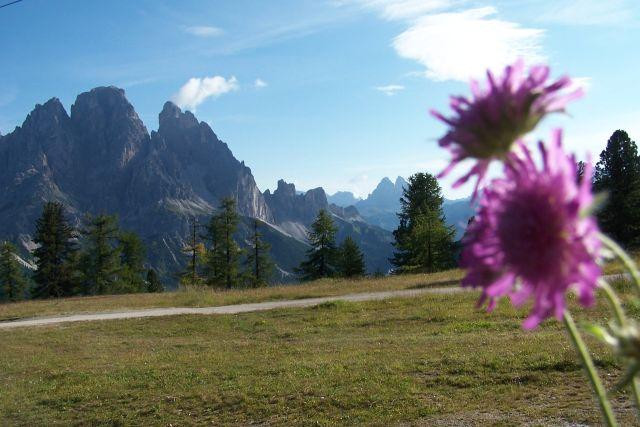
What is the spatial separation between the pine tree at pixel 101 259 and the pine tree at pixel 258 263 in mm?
11388

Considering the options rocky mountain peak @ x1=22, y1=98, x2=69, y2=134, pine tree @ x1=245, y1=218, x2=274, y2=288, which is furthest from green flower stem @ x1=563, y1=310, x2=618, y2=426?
rocky mountain peak @ x1=22, y1=98, x2=69, y2=134

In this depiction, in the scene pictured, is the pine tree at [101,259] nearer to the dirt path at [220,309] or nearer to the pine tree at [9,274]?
the pine tree at [9,274]

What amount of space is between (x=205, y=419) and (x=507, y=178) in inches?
341

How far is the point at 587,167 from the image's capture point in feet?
2.49

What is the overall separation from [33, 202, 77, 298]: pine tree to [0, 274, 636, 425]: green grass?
109 feet

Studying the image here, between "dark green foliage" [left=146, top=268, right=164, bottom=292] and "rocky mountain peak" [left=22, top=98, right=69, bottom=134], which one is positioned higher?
"rocky mountain peak" [left=22, top=98, right=69, bottom=134]

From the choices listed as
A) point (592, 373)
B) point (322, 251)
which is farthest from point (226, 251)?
point (592, 373)

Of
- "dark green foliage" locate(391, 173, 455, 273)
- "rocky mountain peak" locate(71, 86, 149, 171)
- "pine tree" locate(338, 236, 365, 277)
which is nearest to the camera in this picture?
"dark green foliage" locate(391, 173, 455, 273)

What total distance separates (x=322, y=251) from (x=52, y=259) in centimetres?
2361

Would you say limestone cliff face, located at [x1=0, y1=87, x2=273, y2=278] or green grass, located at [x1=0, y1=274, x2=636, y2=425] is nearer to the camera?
green grass, located at [x1=0, y1=274, x2=636, y2=425]

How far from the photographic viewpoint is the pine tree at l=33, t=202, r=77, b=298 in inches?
1853

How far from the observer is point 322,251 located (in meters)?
49.6

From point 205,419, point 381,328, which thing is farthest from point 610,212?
point 205,419

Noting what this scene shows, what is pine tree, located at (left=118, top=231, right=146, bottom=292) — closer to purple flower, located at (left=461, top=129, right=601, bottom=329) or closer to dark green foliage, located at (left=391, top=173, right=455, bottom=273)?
dark green foliage, located at (left=391, top=173, right=455, bottom=273)
